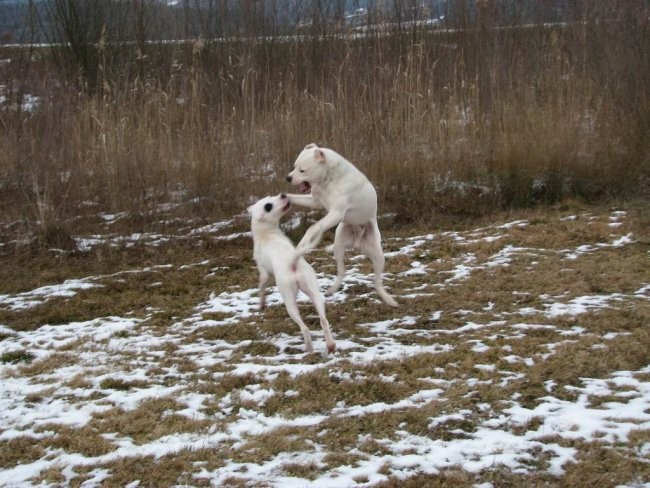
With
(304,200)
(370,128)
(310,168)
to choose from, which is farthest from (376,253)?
(370,128)

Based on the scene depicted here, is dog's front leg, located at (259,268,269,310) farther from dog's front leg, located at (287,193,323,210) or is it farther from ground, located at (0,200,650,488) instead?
dog's front leg, located at (287,193,323,210)

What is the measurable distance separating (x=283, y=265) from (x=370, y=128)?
15.0ft

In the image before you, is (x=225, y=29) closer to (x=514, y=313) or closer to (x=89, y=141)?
(x=89, y=141)

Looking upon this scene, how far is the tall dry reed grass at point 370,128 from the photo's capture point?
7984mm

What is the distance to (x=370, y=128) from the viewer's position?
861 cm

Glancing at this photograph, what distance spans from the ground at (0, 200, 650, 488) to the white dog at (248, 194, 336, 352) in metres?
0.27

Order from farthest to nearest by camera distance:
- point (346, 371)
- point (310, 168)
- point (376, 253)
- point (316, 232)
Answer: point (376, 253)
point (310, 168)
point (316, 232)
point (346, 371)

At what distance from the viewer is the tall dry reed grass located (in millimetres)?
7984

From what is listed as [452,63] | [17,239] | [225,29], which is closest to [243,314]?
[17,239]

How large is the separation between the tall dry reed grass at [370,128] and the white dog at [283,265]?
3.25m

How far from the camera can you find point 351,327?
4863 mm

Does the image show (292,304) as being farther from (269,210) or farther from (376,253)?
(376,253)

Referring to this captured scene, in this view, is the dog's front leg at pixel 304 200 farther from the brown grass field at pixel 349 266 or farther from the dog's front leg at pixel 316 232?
the brown grass field at pixel 349 266

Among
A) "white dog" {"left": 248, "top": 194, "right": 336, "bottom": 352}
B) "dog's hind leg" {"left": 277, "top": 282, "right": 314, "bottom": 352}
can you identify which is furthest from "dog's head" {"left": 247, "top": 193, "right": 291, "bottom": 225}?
"dog's hind leg" {"left": 277, "top": 282, "right": 314, "bottom": 352}
